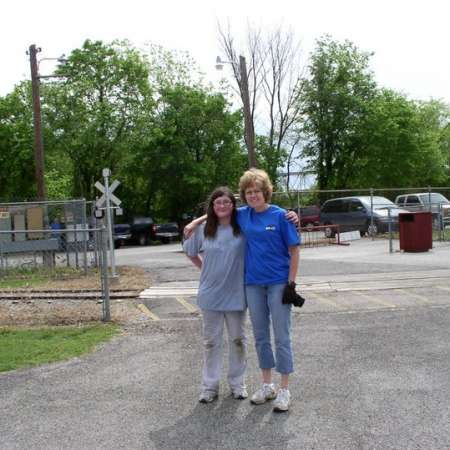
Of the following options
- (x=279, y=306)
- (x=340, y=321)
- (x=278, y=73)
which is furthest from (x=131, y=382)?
(x=278, y=73)

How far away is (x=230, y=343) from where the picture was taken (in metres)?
5.01

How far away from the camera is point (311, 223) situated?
1296 inches

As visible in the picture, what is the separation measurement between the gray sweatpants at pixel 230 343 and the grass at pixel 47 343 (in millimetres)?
2284

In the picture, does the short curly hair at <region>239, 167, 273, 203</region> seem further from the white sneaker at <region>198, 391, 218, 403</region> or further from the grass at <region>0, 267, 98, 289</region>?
the grass at <region>0, 267, 98, 289</region>

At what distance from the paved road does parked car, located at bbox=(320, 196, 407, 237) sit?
631 inches

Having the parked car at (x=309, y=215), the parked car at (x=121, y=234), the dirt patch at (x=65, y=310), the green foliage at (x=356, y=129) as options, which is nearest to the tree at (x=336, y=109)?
the green foliage at (x=356, y=129)

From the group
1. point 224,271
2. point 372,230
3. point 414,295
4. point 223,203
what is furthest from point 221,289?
point 372,230

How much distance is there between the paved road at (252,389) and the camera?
162 inches

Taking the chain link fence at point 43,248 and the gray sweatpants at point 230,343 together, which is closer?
the gray sweatpants at point 230,343

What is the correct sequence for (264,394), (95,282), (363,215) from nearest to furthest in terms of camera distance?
(264,394) → (95,282) → (363,215)

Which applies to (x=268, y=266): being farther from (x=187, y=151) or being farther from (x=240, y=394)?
(x=187, y=151)

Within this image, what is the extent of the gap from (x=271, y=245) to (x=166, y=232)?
29.5 meters

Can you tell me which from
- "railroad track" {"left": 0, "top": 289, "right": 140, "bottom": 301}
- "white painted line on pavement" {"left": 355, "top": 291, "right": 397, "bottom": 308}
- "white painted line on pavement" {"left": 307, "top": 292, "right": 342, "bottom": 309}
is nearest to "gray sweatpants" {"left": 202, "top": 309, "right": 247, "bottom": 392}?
"white painted line on pavement" {"left": 307, "top": 292, "right": 342, "bottom": 309}

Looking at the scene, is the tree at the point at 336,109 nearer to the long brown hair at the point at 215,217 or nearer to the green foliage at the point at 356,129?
the green foliage at the point at 356,129
